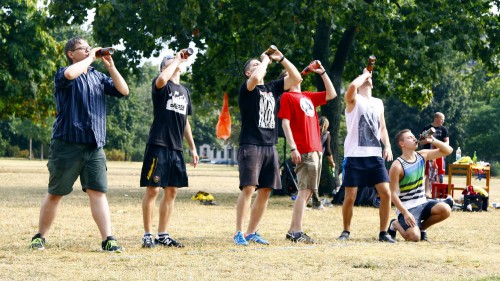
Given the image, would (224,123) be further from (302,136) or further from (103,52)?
(103,52)

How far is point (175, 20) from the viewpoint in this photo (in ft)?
62.8

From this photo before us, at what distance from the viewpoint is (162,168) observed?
8.70 meters

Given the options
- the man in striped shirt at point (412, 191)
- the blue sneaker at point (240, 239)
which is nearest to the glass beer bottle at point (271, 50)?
the blue sneaker at point (240, 239)

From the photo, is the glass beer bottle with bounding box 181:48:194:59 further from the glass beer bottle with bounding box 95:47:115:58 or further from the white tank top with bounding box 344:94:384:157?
the white tank top with bounding box 344:94:384:157

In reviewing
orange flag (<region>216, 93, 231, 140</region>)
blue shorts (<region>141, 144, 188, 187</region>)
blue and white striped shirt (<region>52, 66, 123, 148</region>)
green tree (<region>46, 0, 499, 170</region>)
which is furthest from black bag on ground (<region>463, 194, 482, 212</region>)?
blue and white striped shirt (<region>52, 66, 123, 148</region>)

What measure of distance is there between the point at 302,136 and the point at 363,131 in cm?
77

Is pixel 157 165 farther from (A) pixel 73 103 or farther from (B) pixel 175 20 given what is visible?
(B) pixel 175 20

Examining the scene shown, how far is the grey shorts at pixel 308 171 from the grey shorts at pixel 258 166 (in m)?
0.47

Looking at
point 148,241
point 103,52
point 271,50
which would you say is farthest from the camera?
point 271,50

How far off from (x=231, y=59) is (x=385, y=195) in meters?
12.2

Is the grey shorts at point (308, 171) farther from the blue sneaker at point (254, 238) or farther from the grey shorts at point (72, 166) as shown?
the grey shorts at point (72, 166)

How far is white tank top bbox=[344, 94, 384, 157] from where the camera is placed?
33.1 feet

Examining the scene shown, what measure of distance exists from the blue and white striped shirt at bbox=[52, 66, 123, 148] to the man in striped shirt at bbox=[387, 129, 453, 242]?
148 inches

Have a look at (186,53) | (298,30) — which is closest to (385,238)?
(186,53)
